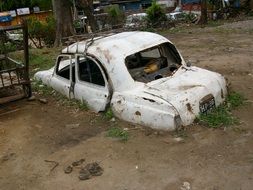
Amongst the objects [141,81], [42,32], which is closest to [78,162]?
[141,81]

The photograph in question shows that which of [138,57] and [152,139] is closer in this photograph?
[152,139]

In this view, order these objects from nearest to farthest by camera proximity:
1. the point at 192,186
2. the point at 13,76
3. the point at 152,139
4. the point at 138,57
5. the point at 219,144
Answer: the point at 192,186 → the point at 219,144 → the point at 152,139 → the point at 138,57 → the point at 13,76

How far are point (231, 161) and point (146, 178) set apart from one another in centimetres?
108

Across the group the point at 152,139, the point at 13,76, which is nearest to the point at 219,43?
the point at 13,76

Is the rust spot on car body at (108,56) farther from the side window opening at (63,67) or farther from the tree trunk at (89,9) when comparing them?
the tree trunk at (89,9)

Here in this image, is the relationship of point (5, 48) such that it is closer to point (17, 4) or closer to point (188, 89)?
point (188, 89)

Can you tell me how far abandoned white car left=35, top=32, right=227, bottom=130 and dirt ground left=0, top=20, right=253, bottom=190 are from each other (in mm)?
257

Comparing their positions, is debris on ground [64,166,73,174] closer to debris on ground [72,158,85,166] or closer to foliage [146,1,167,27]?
debris on ground [72,158,85,166]

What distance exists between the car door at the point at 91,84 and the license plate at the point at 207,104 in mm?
1529

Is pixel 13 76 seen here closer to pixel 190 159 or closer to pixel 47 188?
pixel 47 188

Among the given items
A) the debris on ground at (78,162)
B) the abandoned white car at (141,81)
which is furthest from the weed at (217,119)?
the debris on ground at (78,162)

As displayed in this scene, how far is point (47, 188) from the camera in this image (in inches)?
203

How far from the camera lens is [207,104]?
6.39m

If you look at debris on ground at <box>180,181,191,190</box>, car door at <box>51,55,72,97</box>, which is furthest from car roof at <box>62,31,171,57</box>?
debris on ground at <box>180,181,191,190</box>
